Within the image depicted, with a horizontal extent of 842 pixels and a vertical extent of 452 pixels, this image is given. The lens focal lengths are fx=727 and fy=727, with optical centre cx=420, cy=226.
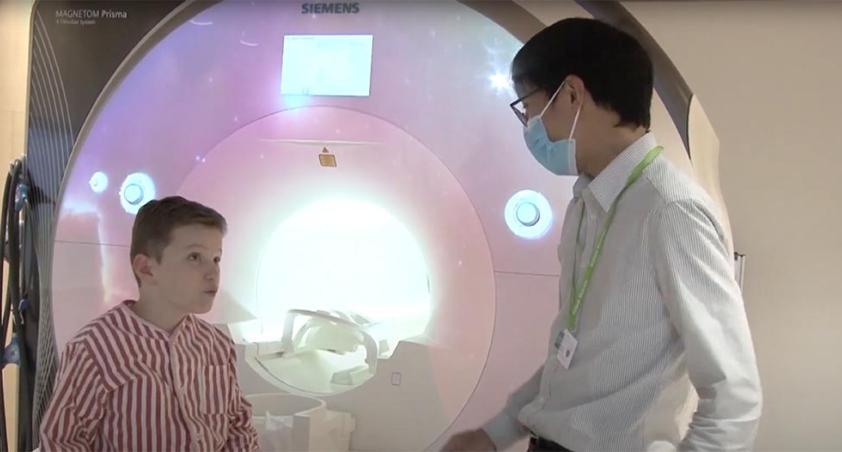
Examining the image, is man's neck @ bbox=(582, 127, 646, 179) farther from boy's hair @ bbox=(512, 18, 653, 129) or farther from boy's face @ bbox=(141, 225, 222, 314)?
boy's face @ bbox=(141, 225, 222, 314)

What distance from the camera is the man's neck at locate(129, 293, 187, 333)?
4.14ft

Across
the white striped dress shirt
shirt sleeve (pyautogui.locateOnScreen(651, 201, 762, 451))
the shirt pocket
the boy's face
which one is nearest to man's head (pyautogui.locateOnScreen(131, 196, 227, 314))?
the boy's face

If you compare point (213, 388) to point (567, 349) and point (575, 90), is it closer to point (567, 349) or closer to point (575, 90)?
point (567, 349)

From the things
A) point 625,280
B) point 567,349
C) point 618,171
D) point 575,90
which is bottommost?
point 567,349

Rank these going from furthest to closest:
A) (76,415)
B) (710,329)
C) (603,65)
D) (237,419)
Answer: (237,419)
(76,415)
(603,65)
(710,329)

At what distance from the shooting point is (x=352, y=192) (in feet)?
4.51

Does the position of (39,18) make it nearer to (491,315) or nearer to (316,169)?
(316,169)

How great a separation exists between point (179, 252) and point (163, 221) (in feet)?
0.31

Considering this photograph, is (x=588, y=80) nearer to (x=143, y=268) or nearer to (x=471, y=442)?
(x=471, y=442)

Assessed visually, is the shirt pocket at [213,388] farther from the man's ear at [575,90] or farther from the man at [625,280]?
the man's ear at [575,90]

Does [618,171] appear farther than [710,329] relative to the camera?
Yes

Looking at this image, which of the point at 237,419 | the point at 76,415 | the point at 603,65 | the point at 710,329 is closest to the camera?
the point at 710,329

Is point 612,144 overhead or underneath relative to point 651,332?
overhead

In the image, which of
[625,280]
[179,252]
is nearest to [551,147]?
[625,280]
